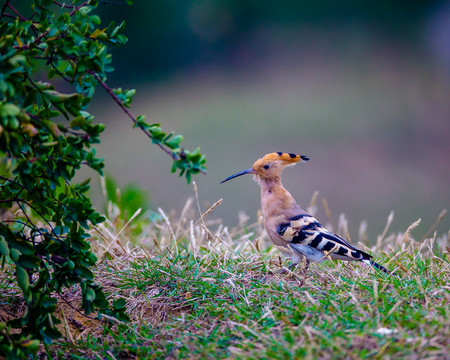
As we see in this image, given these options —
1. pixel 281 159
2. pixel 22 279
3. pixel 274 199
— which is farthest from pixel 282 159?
pixel 22 279

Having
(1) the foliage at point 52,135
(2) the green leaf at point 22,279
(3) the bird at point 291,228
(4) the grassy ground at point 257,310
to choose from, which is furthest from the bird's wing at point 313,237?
(2) the green leaf at point 22,279

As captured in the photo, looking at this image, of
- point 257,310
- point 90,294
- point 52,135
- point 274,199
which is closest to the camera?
point 52,135

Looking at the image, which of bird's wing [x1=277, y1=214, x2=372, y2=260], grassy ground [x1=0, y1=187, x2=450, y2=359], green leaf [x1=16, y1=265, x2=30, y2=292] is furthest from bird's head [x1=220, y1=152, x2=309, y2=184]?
green leaf [x1=16, y1=265, x2=30, y2=292]

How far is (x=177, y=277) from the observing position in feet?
9.47

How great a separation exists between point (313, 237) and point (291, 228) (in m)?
0.15

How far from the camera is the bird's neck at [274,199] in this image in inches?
138

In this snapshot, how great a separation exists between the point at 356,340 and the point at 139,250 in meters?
1.86

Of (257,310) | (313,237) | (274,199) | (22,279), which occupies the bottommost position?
(257,310)

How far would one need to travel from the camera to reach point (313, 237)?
3.21 metres

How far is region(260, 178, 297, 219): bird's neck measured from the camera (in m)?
3.50

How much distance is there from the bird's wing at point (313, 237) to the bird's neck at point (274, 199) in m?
0.13

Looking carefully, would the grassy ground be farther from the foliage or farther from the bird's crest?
the bird's crest

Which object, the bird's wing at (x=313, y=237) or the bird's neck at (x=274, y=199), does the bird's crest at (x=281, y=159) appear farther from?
the bird's wing at (x=313, y=237)

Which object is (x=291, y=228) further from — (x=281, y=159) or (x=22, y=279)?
(x=22, y=279)
